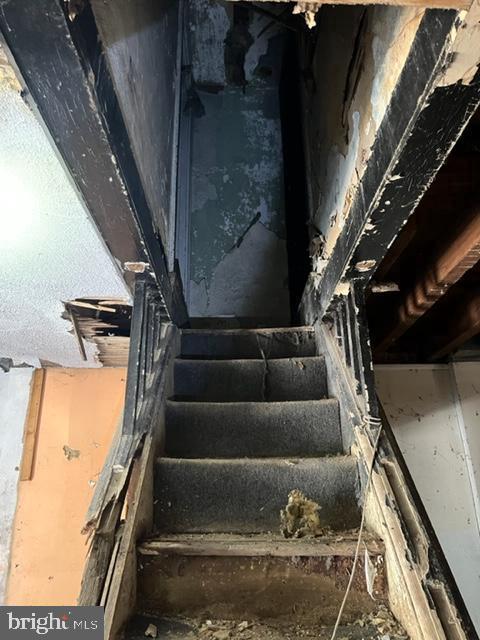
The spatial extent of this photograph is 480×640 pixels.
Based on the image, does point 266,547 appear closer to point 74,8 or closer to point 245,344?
point 245,344

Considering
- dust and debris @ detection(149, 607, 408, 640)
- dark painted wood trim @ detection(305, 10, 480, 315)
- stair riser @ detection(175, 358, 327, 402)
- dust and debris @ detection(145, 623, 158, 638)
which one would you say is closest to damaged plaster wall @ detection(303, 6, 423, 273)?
dark painted wood trim @ detection(305, 10, 480, 315)

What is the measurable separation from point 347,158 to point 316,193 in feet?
2.79

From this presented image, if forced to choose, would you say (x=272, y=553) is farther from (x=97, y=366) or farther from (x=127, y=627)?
(x=97, y=366)

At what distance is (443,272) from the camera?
6.84 feet

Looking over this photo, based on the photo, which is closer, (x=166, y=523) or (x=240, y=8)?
(x=166, y=523)

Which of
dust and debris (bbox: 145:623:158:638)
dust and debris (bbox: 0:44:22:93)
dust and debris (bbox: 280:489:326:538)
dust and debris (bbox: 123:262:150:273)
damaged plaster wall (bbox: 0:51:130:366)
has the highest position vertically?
dust and debris (bbox: 0:44:22:93)

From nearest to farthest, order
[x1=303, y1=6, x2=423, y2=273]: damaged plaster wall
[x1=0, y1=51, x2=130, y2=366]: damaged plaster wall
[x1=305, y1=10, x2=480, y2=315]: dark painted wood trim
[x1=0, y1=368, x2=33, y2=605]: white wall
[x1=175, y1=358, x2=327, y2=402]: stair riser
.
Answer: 1. [x1=305, y1=10, x2=480, y2=315]: dark painted wood trim
2. [x1=0, y1=51, x2=130, y2=366]: damaged plaster wall
3. [x1=303, y1=6, x2=423, y2=273]: damaged plaster wall
4. [x1=175, y1=358, x2=327, y2=402]: stair riser
5. [x1=0, y1=368, x2=33, y2=605]: white wall

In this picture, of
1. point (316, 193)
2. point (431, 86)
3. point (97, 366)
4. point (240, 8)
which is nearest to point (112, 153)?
point (431, 86)

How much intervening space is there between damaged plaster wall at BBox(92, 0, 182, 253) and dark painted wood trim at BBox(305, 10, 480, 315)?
722mm

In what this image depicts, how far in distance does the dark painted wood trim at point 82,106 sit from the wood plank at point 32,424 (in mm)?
1825

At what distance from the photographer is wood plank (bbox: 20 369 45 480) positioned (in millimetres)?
2854

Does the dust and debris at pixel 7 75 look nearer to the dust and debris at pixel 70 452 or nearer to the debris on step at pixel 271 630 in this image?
the debris on step at pixel 271 630

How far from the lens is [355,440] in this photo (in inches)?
71.1

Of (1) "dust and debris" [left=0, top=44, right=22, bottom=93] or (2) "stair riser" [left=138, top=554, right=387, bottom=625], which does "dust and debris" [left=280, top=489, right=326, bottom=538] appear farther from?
(1) "dust and debris" [left=0, top=44, right=22, bottom=93]
